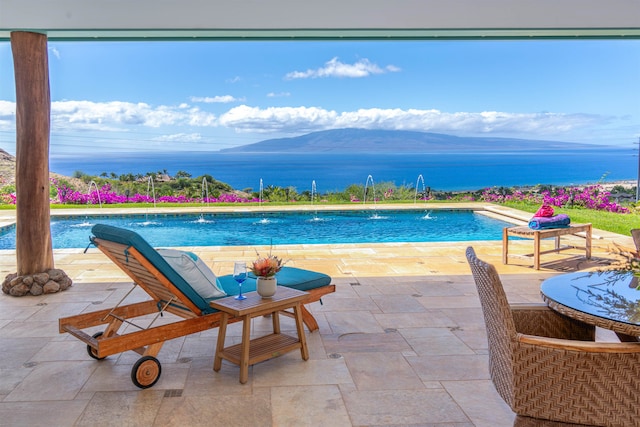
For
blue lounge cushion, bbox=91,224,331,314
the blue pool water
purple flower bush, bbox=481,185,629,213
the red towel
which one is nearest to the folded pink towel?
the red towel

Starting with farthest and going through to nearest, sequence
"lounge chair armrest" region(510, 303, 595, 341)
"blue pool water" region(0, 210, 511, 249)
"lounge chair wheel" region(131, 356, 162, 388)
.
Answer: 1. "blue pool water" region(0, 210, 511, 249)
2. "lounge chair wheel" region(131, 356, 162, 388)
3. "lounge chair armrest" region(510, 303, 595, 341)

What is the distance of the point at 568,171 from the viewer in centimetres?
3356

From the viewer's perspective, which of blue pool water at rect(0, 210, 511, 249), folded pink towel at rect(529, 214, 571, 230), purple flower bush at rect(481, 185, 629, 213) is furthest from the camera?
purple flower bush at rect(481, 185, 629, 213)

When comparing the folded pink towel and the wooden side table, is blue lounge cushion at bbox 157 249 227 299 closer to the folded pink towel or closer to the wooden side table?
the wooden side table

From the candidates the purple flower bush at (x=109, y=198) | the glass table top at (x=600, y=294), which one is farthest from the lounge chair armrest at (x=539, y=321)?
the purple flower bush at (x=109, y=198)

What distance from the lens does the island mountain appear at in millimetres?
35656

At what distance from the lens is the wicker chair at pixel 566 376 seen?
1926 mm

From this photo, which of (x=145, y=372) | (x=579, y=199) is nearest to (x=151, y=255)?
(x=145, y=372)

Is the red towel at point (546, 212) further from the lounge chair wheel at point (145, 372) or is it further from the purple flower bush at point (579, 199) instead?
the purple flower bush at point (579, 199)

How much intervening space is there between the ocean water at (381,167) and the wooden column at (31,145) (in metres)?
27.3

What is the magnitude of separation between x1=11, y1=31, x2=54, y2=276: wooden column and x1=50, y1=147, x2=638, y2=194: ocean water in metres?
27.3

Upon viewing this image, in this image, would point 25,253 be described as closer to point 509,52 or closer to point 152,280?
point 152,280
